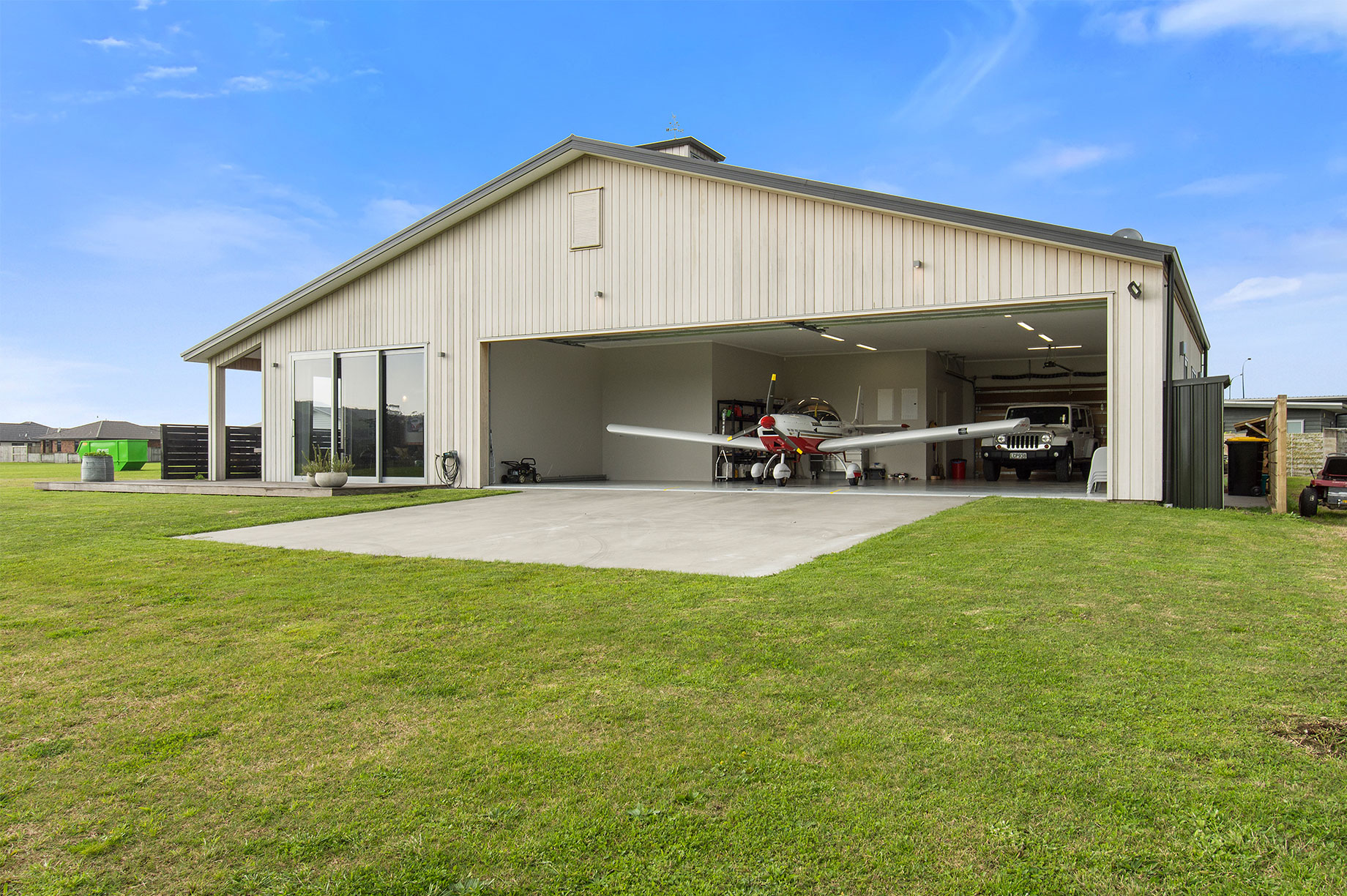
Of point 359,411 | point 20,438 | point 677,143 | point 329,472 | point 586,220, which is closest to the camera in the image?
point 329,472

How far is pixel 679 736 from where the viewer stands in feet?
9.60

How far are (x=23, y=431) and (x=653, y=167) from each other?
96581mm

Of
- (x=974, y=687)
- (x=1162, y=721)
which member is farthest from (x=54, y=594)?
(x=1162, y=721)

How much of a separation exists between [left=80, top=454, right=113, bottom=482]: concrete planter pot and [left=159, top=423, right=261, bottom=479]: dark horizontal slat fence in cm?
122

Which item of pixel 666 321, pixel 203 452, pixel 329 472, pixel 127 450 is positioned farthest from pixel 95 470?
pixel 127 450

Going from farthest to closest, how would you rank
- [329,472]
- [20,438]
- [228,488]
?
[20,438] → [228,488] → [329,472]

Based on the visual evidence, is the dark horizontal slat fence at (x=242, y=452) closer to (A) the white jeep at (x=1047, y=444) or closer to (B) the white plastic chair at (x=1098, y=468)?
(B) the white plastic chair at (x=1098, y=468)

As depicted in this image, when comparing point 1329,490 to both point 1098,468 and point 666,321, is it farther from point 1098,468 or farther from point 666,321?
point 666,321

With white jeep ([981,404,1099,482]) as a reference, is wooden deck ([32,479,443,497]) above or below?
below

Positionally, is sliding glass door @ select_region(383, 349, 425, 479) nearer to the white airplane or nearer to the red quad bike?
the white airplane

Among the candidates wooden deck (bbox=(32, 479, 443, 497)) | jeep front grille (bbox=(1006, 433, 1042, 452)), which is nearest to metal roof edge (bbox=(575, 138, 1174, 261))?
wooden deck (bbox=(32, 479, 443, 497))

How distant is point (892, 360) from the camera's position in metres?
21.4

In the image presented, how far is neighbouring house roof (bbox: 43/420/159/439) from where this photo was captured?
241 feet

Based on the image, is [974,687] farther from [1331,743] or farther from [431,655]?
[431,655]
